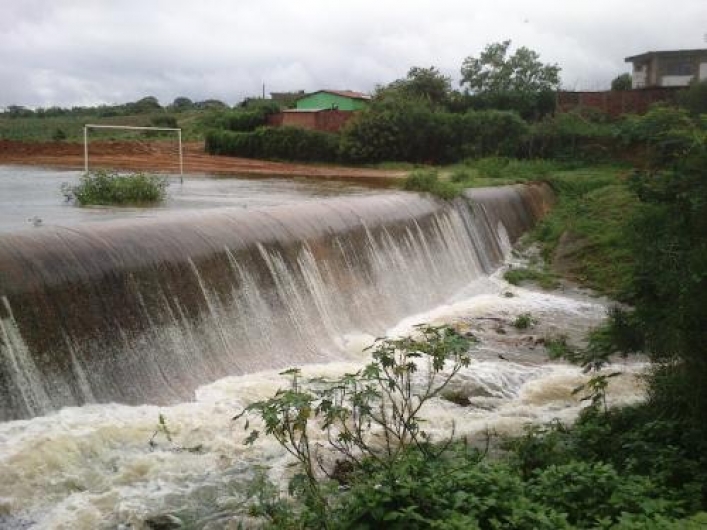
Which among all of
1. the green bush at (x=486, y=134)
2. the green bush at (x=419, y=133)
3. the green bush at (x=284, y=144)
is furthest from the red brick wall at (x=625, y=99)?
the green bush at (x=284, y=144)

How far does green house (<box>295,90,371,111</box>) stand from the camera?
47.6 meters

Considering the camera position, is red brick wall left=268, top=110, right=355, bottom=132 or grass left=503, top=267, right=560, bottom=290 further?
red brick wall left=268, top=110, right=355, bottom=132

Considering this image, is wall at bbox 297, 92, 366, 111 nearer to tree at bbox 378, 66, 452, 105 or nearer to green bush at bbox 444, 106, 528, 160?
tree at bbox 378, 66, 452, 105

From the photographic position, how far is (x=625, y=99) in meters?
35.8

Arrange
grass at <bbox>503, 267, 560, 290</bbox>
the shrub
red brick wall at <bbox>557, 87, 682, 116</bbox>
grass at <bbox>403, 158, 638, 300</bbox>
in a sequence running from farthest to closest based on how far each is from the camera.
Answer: red brick wall at <bbox>557, 87, 682, 116</bbox>, the shrub, grass at <bbox>403, 158, 638, 300</bbox>, grass at <bbox>503, 267, 560, 290</bbox>

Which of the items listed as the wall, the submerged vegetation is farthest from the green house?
the submerged vegetation

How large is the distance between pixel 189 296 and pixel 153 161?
23.0 m

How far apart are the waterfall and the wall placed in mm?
33388

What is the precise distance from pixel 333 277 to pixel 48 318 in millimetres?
5378

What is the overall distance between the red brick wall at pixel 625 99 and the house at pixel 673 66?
13.9 meters

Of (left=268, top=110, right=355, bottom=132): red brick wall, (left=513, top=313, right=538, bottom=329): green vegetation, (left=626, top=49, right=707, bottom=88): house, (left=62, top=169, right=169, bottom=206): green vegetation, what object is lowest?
(left=513, top=313, right=538, bottom=329): green vegetation

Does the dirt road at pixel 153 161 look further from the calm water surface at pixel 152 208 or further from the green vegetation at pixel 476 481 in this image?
the green vegetation at pixel 476 481

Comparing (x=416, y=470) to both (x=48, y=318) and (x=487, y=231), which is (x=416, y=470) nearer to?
(x=48, y=318)

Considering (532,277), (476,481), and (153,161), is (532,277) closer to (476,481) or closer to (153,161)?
(476,481)
